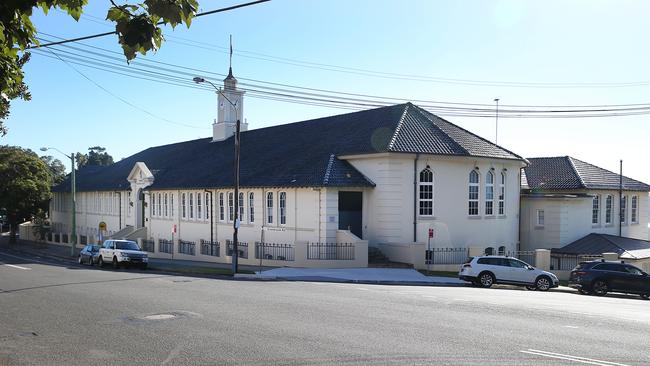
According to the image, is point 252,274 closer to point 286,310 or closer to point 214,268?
point 214,268

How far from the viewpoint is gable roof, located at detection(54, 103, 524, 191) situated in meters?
33.0

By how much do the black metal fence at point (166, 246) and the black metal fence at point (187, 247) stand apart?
1.78ft

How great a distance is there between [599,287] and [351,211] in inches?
535

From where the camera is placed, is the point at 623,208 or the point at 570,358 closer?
the point at 570,358

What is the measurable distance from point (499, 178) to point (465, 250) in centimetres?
635

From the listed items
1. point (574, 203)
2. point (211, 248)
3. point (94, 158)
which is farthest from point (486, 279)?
point (94, 158)

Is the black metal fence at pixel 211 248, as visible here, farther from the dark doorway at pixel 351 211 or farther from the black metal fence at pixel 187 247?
the dark doorway at pixel 351 211

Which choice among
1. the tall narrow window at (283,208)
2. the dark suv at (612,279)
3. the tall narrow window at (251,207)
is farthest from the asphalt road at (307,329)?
the tall narrow window at (251,207)

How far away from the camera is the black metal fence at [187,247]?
130 ft

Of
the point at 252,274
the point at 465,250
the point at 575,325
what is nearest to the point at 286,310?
the point at 575,325

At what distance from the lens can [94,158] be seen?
124000mm

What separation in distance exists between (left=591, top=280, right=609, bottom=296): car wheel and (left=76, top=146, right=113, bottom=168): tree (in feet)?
367

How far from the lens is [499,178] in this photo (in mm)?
36781

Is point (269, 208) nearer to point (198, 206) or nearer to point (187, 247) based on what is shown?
point (187, 247)
